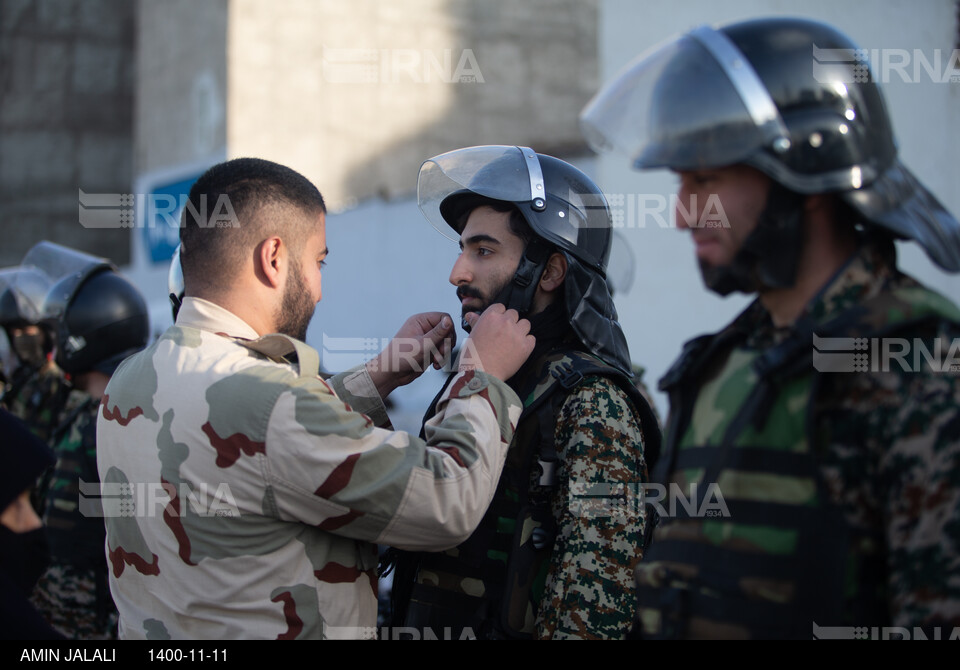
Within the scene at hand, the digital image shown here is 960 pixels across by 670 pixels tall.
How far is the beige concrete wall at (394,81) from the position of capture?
14359 mm

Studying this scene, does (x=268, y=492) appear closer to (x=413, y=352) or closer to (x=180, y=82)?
(x=413, y=352)

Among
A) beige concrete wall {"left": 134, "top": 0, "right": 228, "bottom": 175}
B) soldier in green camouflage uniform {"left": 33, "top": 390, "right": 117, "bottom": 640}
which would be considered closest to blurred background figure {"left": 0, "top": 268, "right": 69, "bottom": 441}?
soldier in green camouflage uniform {"left": 33, "top": 390, "right": 117, "bottom": 640}

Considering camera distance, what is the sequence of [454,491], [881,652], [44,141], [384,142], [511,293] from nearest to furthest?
[881,652] → [454,491] → [511,293] → [384,142] → [44,141]

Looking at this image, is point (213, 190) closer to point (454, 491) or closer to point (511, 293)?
point (511, 293)

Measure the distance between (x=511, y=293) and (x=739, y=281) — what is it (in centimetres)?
103

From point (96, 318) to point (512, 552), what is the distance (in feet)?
9.96

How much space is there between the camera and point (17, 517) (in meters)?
2.24

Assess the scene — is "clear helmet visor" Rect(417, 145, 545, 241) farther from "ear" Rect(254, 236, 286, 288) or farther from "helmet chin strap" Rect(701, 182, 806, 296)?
"helmet chin strap" Rect(701, 182, 806, 296)

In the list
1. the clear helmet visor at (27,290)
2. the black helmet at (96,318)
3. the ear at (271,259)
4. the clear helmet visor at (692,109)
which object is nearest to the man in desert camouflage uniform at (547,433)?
the ear at (271,259)

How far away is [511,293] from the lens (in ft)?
8.55

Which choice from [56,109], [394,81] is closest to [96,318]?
[394,81]

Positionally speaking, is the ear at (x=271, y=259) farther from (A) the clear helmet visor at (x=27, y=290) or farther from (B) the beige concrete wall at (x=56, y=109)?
(B) the beige concrete wall at (x=56, y=109)

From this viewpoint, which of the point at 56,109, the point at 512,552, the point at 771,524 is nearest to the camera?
the point at 771,524

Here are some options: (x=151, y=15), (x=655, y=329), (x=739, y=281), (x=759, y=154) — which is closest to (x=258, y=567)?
(x=739, y=281)
